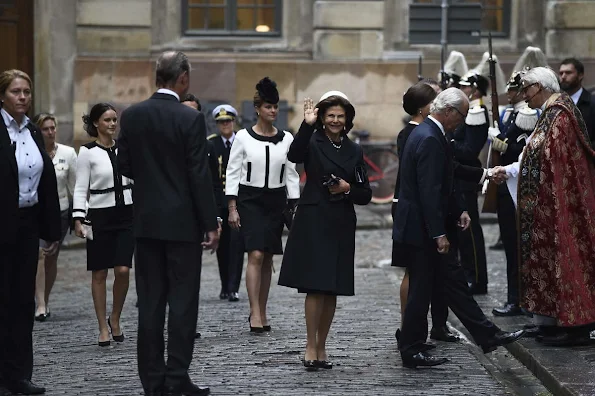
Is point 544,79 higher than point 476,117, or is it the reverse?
point 544,79

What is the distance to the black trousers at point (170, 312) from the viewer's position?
7895 millimetres

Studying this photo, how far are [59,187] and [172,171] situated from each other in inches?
166

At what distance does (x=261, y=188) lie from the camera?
423 inches

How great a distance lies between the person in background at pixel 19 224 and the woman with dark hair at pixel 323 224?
1626 millimetres

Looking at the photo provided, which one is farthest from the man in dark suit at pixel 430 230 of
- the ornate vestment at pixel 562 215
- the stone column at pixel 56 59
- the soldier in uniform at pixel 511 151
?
the stone column at pixel 56 59

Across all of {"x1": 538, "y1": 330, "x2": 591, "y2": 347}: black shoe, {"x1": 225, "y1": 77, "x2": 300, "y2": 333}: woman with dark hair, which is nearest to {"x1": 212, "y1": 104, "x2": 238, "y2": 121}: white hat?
{"x1": 225, "y1": 77, "x2": 300, "y2": 333}: woman with dark hair

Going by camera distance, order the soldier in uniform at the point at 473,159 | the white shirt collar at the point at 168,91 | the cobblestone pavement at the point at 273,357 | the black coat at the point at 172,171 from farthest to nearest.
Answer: the soldier in uniform at the point at 473,159 → the cobblestone pavement at the point at 273,357 → the white shirt collar at the point at 168,91 → the black coat at the point at 172,171

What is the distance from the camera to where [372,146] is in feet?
66.8

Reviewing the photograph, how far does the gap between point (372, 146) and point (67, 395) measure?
41.6ft

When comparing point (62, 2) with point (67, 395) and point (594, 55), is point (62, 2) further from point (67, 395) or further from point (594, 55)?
point (67, 395)

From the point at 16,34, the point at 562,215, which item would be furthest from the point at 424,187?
the point at 16,34

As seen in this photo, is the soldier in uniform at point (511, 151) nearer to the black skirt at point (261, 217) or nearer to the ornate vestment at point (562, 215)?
the ornate vestment at point (562, 215)

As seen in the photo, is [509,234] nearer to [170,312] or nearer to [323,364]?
[323,364]

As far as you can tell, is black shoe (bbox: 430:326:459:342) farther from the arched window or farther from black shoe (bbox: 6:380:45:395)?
the arched window
